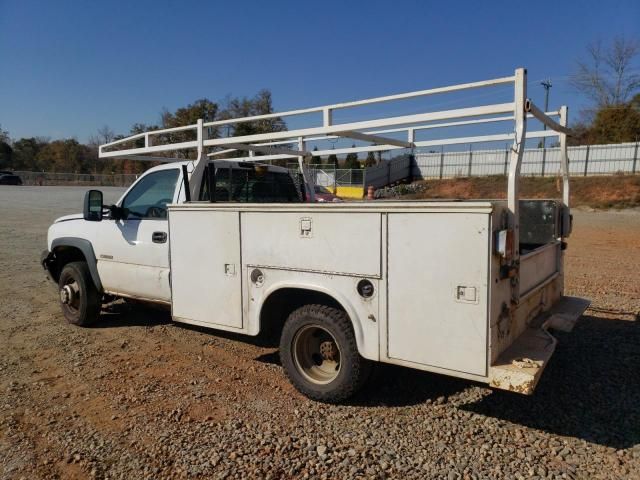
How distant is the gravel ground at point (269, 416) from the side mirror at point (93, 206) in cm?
137

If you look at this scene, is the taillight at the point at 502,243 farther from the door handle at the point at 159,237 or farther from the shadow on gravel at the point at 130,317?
the shadow on gravel at the point at 130,317

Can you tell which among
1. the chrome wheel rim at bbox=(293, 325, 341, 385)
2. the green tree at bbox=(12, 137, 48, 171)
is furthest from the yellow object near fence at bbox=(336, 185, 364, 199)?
the green tree at bbox=(12, 137, 48, 171)

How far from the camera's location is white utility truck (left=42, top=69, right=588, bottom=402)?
Answer: 3.19m

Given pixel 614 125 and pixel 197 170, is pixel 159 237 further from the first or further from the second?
pixel 614 125

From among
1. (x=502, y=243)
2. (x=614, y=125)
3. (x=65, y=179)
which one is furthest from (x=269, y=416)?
(x=65, y=179)

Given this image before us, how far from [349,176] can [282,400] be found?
34.7 m

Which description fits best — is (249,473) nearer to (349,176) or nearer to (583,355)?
(583,355)

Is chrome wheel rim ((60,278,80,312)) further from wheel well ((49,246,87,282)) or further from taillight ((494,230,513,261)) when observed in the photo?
taillight ((494,230,513,261))

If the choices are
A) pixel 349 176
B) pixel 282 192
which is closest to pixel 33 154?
pixel 349 176

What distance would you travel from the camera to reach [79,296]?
20.1 ft

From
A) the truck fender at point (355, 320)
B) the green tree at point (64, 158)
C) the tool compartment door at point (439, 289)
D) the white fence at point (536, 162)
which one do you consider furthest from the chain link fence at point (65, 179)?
the tool compartment door at point (439, 289)

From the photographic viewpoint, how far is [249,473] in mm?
3064

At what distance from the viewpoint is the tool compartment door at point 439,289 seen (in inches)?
123

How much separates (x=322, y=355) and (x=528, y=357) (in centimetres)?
157
